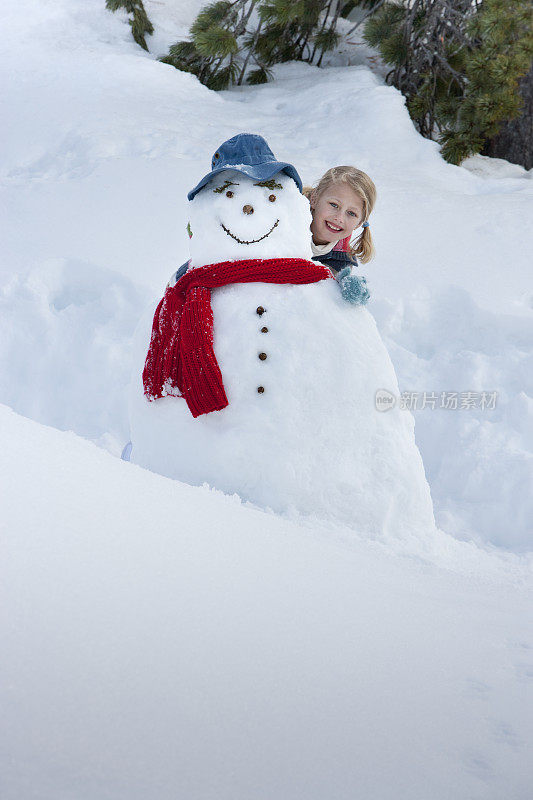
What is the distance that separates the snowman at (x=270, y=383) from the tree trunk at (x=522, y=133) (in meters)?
3.15

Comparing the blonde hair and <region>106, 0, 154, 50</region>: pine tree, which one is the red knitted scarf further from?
<region>106, 0, 154, 50</region>: pine tree

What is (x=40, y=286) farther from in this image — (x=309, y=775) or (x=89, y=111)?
(x=309, y=775)

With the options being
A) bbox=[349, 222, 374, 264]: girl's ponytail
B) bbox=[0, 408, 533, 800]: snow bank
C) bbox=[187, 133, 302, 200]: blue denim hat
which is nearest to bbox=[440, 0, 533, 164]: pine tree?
bbox=[349, 222, 374, 264]: girl's ponytail

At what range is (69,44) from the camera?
14.9 ft

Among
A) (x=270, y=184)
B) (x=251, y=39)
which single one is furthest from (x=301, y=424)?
(x=251, y=39)

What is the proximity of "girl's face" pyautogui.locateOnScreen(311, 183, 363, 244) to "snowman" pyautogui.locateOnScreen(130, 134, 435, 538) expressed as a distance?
0.29 metres

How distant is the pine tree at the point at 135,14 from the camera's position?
486 cm

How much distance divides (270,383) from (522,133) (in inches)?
142

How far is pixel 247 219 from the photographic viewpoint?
72.7 inches

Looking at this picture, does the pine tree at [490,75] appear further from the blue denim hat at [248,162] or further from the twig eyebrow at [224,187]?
the twig eyebrow at [224,187]

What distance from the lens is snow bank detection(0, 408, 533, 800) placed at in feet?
1.92

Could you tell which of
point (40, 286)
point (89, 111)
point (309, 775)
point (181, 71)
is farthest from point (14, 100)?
point (309, 775)

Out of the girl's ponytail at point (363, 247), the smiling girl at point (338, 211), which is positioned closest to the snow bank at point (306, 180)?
the girl's ponytail at point (363, 247)

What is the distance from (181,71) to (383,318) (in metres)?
2.84
